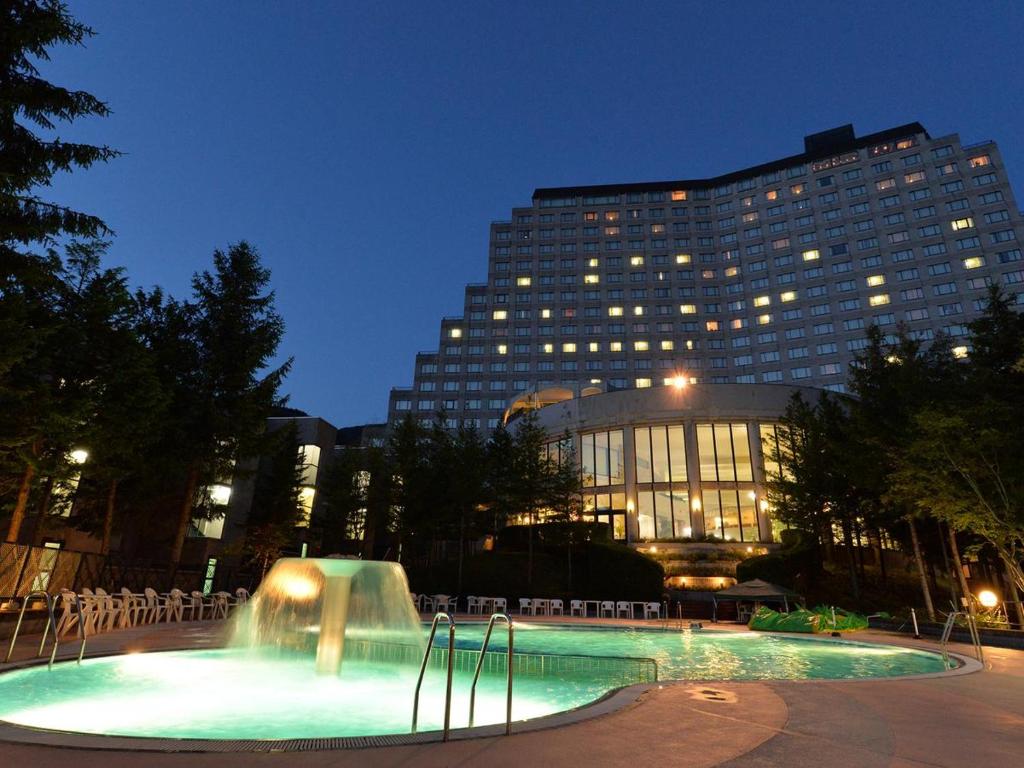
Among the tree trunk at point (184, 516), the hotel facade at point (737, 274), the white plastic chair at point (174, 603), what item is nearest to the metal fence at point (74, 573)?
the tree trunk at point (184, 516)

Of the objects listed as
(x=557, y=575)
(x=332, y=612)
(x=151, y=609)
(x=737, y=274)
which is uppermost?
(x=737, y=274)

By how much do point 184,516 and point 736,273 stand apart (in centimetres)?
9216

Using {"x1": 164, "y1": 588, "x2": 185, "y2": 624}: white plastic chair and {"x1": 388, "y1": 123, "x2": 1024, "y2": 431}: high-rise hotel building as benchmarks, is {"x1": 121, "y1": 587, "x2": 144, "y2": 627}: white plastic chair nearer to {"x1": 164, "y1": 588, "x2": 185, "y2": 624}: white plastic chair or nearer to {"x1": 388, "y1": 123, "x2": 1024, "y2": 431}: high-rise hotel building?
{"x1": 164, "y1": 588, "x2": 185, "y2": 624}: white plastic chair

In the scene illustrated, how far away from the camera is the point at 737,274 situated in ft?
313

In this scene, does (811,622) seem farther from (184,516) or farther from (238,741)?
(184,516)

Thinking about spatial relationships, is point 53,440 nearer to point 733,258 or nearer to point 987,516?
point 987,516

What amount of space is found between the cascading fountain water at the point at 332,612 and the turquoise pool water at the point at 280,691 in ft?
1.08

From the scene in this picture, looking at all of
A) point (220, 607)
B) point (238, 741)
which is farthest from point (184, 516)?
point (238, 741)

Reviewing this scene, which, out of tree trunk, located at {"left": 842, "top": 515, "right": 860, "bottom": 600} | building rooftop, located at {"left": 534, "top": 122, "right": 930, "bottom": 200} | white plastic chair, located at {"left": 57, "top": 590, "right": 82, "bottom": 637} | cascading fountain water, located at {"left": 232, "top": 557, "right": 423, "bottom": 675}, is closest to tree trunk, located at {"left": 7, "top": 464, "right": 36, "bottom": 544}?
white plastic chair, located at {"left": 57, "top": 590, "right": 82, "bottom": 637}

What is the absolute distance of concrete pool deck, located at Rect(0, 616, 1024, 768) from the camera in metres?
4.02

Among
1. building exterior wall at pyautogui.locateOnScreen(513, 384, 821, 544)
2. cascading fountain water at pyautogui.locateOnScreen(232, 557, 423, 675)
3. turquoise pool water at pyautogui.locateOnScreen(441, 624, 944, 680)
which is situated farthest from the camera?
building exterior wall at pyautogui.locateOnScreen(513, 384, 821, 544)

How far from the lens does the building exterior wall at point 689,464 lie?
38469 mm

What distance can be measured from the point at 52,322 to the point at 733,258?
315ft

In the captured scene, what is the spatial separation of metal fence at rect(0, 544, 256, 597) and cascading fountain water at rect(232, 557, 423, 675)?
6845 millimetres
